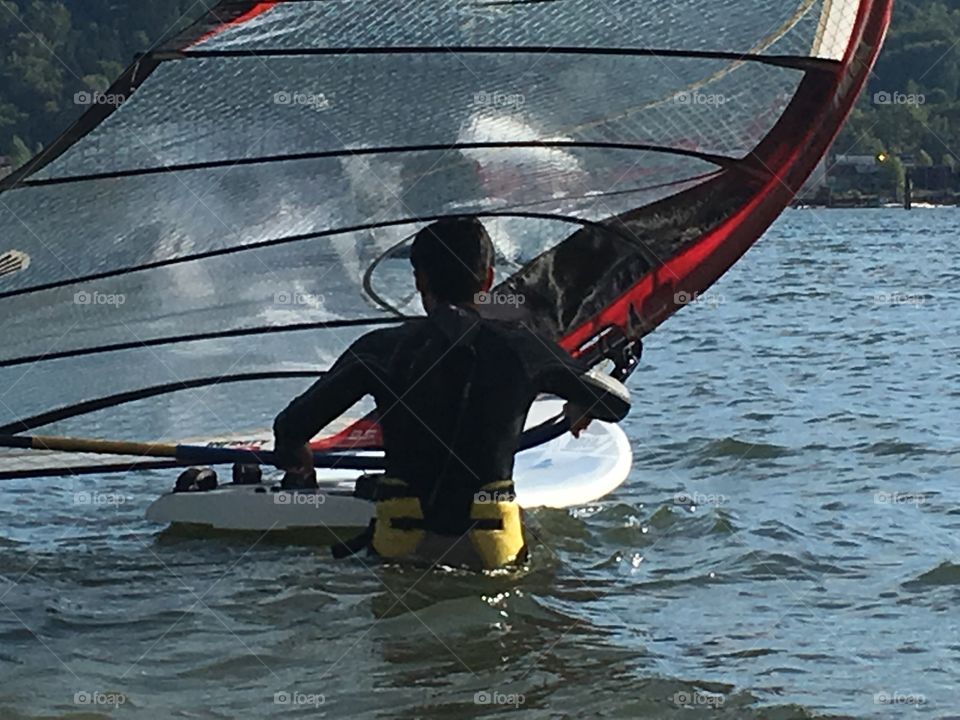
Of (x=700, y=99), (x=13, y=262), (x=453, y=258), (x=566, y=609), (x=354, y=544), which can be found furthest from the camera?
(x=700, y=99)

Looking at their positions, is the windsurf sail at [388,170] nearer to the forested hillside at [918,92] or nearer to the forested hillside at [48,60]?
the forested hillside at [48,60]

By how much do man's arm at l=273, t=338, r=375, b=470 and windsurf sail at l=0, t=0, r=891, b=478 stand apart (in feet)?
4.95

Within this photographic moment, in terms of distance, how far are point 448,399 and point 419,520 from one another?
0.45m

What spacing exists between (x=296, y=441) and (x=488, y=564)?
79cm

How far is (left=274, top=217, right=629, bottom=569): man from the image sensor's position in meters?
5.79

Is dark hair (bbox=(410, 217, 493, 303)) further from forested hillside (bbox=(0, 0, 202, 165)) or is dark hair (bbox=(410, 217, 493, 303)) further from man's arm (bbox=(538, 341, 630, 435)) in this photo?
forested hillside (bbox=(0, 0, 202, 165))

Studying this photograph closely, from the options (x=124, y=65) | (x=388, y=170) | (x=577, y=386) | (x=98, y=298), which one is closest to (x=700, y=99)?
(x=388, y=170)

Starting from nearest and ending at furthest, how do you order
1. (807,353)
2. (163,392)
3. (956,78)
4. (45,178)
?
(45,178)
(163,392)
(807,353)
(956,78)

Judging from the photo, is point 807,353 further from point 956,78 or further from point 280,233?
point 956,78

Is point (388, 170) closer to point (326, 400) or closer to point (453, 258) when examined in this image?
point (453, 258)

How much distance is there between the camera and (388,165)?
281 inches

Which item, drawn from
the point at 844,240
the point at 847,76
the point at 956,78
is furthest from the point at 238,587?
the point at 956,78

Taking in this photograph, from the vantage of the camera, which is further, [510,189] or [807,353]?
[807,353]

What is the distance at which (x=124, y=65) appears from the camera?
6316 cm
